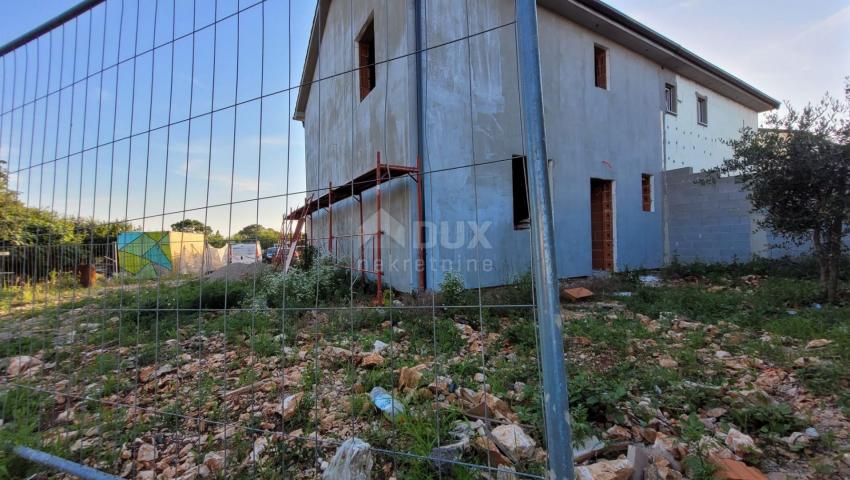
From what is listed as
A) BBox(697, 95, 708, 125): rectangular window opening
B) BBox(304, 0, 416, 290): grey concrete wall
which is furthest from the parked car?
BBox(697, 95, 708, 125): rectangular window opening

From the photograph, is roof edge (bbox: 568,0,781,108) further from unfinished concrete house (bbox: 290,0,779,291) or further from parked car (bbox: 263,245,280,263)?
parked car (bbox: 263,245,280,263)

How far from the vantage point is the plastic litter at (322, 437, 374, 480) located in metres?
1.43

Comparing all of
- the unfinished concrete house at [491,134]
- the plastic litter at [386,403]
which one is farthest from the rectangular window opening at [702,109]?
the plastic litter at [386,403]

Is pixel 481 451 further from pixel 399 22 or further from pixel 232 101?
pixel 399 22

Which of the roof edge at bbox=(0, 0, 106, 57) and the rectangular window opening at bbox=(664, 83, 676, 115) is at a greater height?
the rectangular window opening at bbox=(664, 83, 676, 115)

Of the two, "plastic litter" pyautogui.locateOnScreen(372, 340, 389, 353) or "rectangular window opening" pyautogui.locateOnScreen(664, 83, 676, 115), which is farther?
"rectangular window opening" pyautogui.locateOnScreen(664, 83, 676, 115)

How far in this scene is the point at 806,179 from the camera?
4.61 m

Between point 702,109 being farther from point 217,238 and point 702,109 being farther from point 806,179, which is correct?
point 217,238

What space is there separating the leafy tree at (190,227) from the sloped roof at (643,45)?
3524 mm

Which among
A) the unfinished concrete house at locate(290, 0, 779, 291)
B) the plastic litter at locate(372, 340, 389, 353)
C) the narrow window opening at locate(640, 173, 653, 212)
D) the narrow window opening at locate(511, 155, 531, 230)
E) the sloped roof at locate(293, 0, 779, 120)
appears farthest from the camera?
the narrow window opening at locate(640, 173, 653, 212)

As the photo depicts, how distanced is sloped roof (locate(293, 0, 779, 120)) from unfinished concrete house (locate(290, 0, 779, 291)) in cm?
4

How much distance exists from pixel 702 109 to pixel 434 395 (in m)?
12.9

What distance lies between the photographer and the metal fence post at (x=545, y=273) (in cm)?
96

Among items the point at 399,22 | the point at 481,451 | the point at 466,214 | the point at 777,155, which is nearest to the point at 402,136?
the point at 466,214
